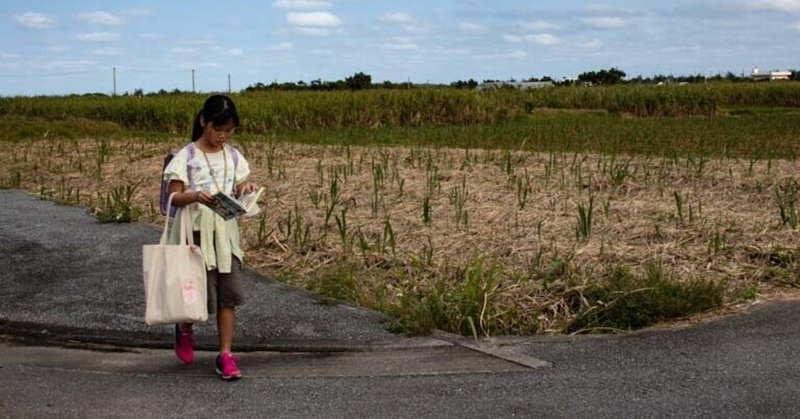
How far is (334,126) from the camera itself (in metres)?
27.6

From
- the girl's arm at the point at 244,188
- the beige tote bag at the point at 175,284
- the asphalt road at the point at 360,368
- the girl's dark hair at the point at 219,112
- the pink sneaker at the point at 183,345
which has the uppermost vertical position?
the girl's dark hair at the point at 219,112

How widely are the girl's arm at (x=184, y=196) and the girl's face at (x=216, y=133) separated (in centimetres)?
27

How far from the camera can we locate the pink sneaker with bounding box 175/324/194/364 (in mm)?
5227

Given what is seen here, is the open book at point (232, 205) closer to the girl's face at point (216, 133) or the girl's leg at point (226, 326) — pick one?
the girl's face at point (216, 133)

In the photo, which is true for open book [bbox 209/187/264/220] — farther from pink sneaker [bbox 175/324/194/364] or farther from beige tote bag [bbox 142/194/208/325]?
pink sneaker [bbox 175/324/194/364]

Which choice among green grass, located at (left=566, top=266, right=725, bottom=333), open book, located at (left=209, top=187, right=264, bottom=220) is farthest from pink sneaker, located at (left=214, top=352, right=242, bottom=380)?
green grass, located at (left=566, top=266, right=725, bottom=333)

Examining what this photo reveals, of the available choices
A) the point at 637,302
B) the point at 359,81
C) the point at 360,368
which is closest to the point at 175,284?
the point at 360,368

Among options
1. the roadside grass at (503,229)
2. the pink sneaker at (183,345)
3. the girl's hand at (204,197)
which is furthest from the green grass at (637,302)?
the girl's hand at (204,197)

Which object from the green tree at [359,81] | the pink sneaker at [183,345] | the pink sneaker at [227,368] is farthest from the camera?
the green tree at [359,81]

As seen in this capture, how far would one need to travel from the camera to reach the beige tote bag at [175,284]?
4.82m

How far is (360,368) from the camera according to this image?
5.17 meters

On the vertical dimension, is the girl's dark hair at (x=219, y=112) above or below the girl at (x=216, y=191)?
above

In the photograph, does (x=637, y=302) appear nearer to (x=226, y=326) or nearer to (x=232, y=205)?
(x=226, y=326)

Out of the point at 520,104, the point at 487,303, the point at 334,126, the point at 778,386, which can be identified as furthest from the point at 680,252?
the point at 520,104
